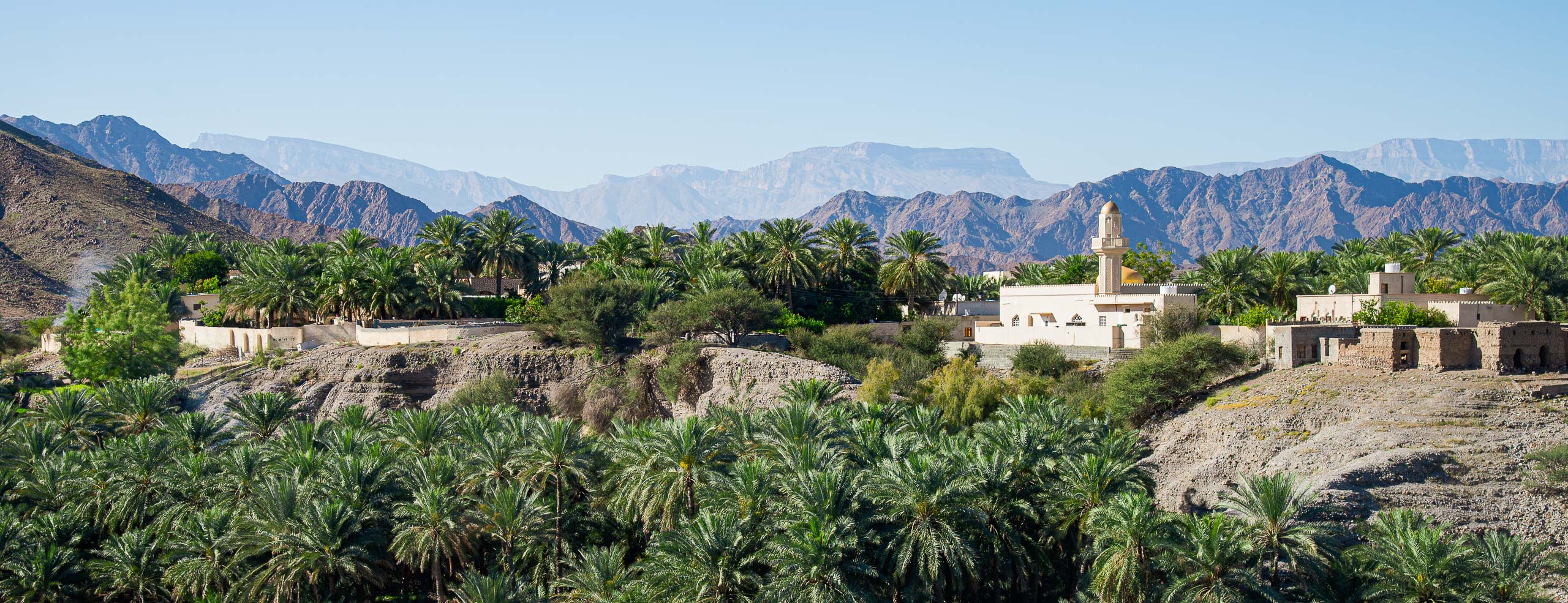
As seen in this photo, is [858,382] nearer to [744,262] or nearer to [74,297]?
[744,262]

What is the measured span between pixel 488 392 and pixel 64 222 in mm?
69916

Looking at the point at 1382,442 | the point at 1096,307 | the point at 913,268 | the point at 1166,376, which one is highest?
the point at 913,268

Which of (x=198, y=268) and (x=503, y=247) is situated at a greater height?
(x=503, y=247)

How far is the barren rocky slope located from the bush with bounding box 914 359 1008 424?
9529mm

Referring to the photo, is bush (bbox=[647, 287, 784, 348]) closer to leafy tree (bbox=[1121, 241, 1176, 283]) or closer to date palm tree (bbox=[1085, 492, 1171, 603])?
leafy tree (bbox=[1121, 241, 1176, 283])

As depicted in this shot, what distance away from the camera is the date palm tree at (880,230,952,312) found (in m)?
63.1

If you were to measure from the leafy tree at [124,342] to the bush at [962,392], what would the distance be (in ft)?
122

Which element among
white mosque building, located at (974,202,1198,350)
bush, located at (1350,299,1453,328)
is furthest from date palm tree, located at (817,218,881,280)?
bush, located at (1350,299,1453,328)

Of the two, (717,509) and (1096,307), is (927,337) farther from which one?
(717,509)

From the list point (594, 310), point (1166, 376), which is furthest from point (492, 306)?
point (1166, 376)

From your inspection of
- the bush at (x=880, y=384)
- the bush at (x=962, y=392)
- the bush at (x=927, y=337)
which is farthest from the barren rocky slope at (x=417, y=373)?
the bush at (x=962, y=392)

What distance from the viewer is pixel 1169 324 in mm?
49906

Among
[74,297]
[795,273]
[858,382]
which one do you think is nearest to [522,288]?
[795,273]

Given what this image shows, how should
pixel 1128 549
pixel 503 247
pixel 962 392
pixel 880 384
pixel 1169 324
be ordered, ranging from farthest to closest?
pixel 503 247 < pixel 1169 324 < pixel 880 384 < pixel 962 392 < pixel 1128 549
